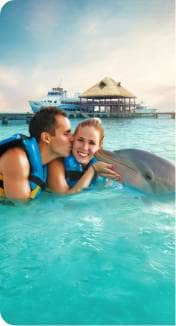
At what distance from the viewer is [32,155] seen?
383 centimetres

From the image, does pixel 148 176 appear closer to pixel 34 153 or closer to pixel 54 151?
pixel 54 151

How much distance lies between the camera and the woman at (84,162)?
4012 millimetres

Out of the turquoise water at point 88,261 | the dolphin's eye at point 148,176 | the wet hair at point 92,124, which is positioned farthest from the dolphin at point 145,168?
the wet hair at point 92,124

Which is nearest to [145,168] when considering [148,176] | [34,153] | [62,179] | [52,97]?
[148,176]

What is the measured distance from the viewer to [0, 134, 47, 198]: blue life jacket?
3787 millimetres

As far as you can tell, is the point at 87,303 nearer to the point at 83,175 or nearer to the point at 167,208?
the point at 167,208

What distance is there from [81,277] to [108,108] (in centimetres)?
631

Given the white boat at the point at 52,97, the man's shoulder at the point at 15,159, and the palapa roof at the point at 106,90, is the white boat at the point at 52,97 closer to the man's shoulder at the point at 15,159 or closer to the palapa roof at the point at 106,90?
the palapa roof at the point at 106,90

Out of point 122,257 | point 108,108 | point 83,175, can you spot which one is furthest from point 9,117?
point 122,257

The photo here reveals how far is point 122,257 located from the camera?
2521 millimetres

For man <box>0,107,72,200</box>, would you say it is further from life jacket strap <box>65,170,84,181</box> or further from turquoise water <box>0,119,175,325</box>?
life jacket strap <box>65,170,84,181</box>

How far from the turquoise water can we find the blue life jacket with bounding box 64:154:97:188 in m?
0.46

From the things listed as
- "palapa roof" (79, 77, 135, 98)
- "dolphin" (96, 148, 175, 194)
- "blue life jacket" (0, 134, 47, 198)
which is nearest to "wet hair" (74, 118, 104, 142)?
"dolphin" (96, 148, 175, 194)

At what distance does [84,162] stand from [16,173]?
90cm
